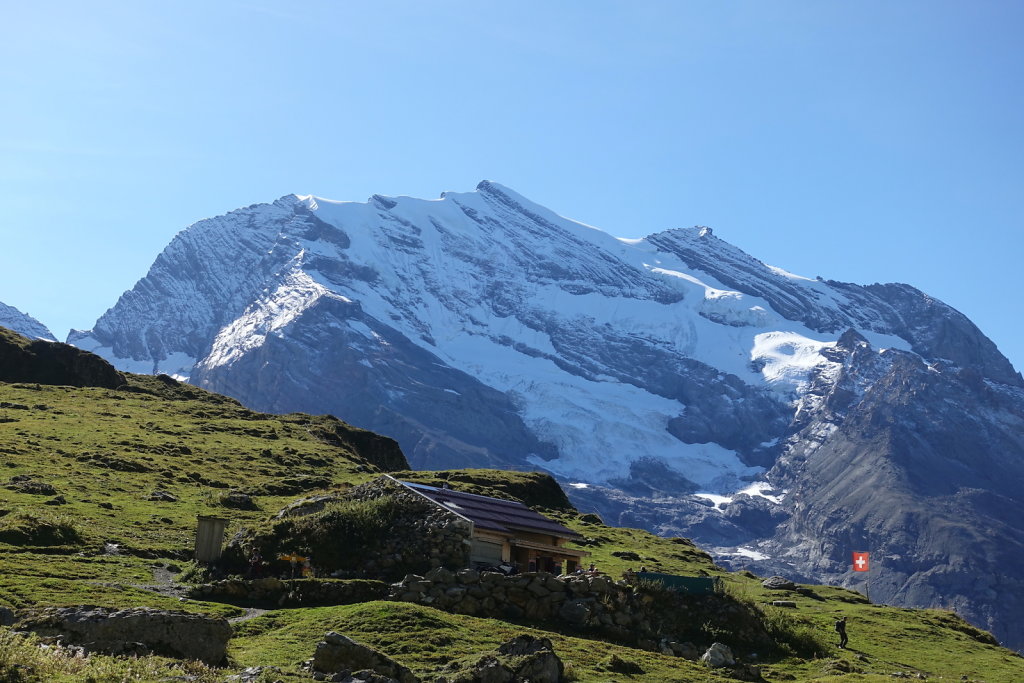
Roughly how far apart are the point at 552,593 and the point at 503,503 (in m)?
16.6

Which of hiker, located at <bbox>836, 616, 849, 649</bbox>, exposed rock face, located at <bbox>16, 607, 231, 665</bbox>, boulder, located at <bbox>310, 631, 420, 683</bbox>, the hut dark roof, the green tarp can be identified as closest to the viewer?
exposed rock face, located at <bbox>16, 607, 231, 665</bbox>

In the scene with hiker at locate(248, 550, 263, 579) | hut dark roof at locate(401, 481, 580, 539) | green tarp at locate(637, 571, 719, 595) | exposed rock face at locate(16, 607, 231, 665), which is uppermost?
hut dark roof at locate(401, 481, 580, 539)

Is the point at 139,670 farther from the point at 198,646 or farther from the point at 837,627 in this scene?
the point at 837,627

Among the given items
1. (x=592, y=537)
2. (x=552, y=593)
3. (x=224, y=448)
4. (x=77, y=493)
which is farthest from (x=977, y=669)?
(x=224, y=448)

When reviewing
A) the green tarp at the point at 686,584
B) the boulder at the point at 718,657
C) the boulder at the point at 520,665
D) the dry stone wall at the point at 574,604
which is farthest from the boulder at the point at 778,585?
the boulder at the point at 520,665

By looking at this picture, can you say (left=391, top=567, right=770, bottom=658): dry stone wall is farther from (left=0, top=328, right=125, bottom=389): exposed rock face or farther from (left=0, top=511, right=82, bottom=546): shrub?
(left=0, top=328, right=125, bottom=389): exposed rock face

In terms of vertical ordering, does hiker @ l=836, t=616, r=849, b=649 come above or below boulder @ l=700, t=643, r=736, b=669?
above

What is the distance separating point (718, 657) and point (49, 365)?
10620 cm

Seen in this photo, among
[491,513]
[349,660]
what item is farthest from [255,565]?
[349,660]

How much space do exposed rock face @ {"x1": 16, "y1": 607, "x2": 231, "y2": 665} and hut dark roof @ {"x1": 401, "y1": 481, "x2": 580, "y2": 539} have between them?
21292 millimetres

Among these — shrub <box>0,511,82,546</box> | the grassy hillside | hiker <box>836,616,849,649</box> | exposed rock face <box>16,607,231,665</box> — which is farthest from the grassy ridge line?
exposed rock face <box>16,607,231,665</box>

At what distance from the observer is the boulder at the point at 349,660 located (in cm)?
2819

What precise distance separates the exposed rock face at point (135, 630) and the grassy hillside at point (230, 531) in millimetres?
1251

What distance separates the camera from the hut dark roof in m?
50.7
